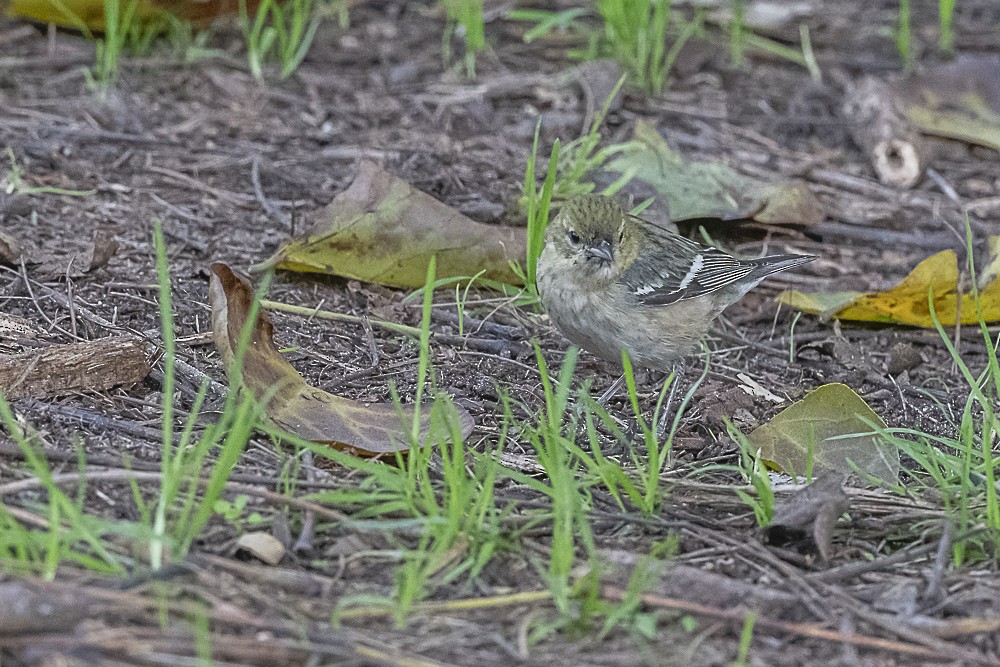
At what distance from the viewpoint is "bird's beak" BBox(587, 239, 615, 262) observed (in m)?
4.95

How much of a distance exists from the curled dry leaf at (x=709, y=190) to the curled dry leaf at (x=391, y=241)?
1.15 m

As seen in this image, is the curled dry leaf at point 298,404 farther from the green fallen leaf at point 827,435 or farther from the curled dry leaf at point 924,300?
the curled dry leaf at point 924,300

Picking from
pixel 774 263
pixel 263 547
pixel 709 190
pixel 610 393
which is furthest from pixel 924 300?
pixel 263 547

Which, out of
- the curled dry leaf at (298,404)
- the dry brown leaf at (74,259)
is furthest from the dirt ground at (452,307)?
the curled dry leaf at (298,404)

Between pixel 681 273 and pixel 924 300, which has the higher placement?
pixel 681 273

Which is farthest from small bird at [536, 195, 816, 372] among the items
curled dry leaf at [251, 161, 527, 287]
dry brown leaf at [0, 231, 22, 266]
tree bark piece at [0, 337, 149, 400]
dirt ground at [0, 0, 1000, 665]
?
dry brown leaf at [0, 231, 22, 266]

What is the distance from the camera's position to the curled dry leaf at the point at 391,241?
5320 millimetres

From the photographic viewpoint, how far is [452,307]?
552 cm

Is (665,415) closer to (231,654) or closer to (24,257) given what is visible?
(231,654)

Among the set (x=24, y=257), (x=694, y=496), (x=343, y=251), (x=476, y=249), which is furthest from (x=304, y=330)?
(x=694, y=496)

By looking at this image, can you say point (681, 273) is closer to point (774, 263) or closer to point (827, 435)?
point (774, 263)

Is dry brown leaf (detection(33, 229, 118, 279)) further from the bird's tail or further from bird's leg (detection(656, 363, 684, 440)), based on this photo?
the bird's tail

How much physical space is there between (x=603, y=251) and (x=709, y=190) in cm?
164

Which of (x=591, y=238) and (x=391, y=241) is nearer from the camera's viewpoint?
(x=591, y=238)
